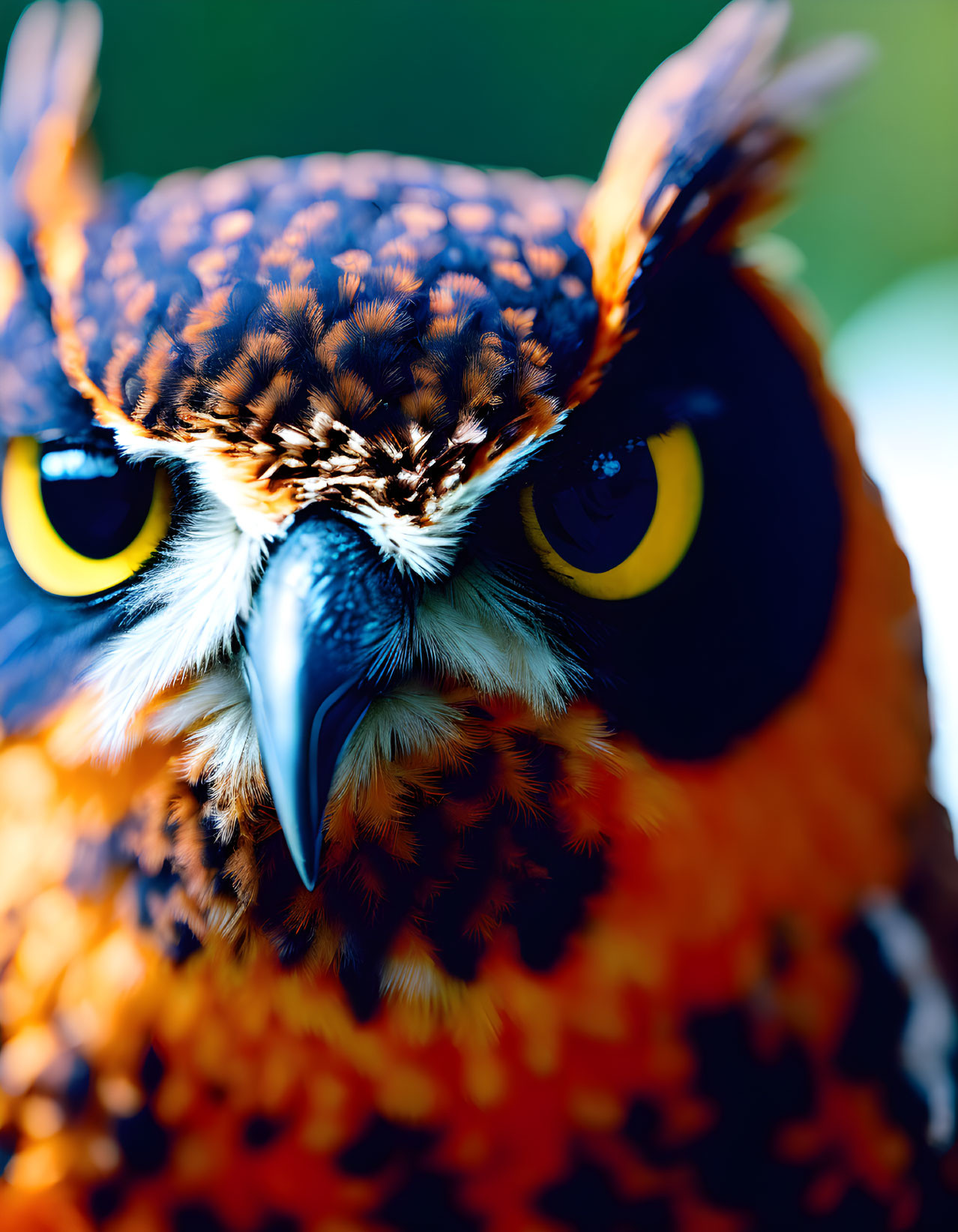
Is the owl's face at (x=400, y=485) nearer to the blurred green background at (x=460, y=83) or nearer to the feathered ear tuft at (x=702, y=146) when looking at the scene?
the feathered ear tuft at (x=702, y=146)

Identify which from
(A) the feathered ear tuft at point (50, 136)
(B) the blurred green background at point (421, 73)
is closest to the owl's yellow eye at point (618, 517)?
(A) the feathered ear tuft at point (50, 136)

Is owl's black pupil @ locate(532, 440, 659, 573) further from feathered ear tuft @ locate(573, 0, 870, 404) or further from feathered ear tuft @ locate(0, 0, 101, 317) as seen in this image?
feathered ear tuft @ locate(0, 0, 101, 317)

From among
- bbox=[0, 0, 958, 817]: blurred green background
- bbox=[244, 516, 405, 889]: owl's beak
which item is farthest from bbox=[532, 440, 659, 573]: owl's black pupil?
bbox=[0, 0, 958, 817]: blurred green background

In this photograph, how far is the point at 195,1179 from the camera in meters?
0.65

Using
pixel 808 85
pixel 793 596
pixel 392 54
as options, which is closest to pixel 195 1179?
pixel 793 596

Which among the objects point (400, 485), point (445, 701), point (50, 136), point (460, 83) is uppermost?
point (460, 83)

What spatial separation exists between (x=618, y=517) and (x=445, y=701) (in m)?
0.14

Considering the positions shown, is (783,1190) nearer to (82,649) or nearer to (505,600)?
(505,600)

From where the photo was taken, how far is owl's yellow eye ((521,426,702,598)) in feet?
1.85

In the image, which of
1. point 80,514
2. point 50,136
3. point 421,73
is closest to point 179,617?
point 80,514

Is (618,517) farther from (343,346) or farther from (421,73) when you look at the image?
(421,73)

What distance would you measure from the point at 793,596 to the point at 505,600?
217 mm

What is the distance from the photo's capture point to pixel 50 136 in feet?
2.17

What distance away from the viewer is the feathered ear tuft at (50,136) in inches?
24.3
